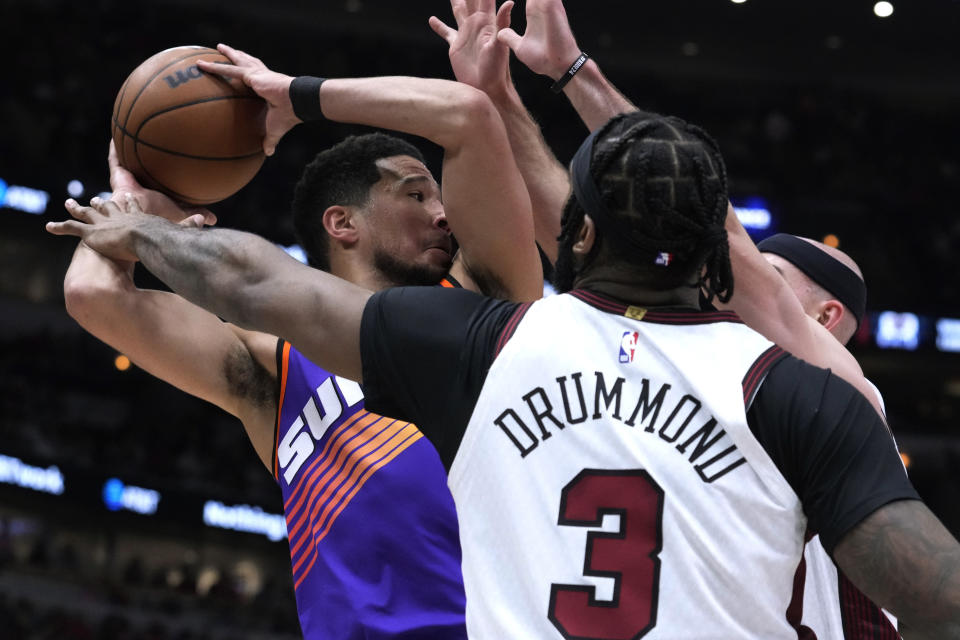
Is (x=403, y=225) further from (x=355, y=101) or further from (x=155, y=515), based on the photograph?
(x=155, y=515)

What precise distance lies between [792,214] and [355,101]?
13340mm

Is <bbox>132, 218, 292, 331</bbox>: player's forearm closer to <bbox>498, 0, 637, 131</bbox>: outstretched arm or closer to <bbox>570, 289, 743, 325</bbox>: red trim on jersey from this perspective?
<bbox>570, 289, 743, 325</bbox>: red trim on jersey

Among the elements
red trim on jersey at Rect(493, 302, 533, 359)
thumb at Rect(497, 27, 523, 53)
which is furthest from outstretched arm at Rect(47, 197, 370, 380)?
thumb at Rect(497, 27, 523, 53)

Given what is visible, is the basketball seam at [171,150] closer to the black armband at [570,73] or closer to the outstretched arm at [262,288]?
the outstretched arm at [262,288]

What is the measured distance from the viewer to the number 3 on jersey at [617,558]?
1.91 metres

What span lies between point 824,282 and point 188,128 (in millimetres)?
1781

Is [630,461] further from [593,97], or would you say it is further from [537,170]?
[537,170]

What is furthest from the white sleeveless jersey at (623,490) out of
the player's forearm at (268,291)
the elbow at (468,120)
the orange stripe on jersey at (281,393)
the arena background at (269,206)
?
the arena background at (269,206)

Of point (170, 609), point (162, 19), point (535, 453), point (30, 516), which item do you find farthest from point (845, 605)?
point (162, 19)

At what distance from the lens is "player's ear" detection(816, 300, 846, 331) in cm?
337

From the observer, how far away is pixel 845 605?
244 cm

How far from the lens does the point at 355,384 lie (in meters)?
3.07

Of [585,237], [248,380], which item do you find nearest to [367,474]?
[248,380]

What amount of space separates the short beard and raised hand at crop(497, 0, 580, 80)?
2.19 ft
